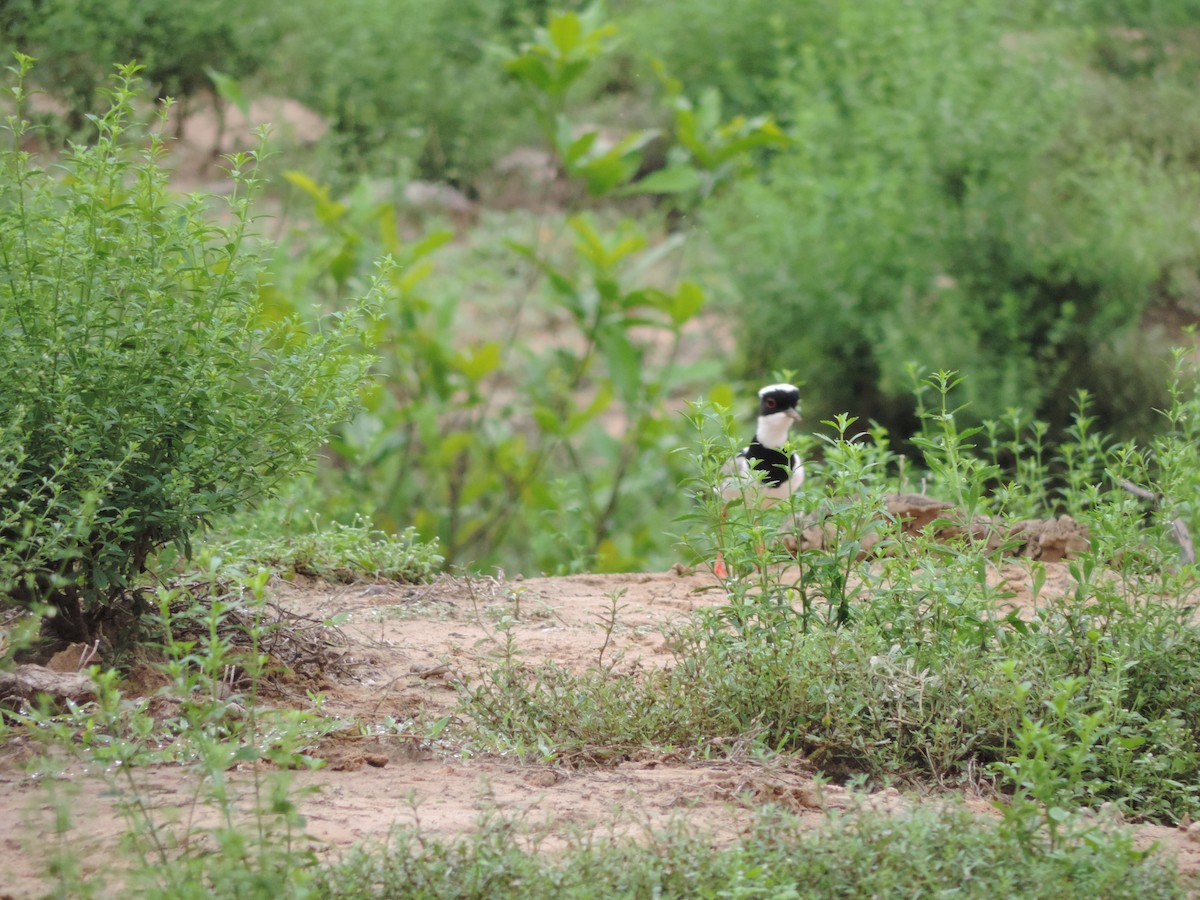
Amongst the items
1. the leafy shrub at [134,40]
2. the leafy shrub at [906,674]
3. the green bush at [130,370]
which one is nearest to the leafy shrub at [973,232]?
the leafy shrub at [134,40]

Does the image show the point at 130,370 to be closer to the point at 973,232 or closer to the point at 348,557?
the point at 348,557

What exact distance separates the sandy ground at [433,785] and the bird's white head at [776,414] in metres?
1.34

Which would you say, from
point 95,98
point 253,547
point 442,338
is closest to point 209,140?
point 95,98

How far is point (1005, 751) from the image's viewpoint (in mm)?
3018

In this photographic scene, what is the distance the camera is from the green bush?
10.4ft

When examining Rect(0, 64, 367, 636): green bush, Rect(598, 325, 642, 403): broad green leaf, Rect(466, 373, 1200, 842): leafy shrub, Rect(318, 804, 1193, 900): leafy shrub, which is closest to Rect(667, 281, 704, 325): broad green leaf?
Rect(598, 325, 642, 403): broad green leaf

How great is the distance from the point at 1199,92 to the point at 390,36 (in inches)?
247

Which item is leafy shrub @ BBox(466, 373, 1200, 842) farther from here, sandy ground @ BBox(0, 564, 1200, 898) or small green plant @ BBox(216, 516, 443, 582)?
small green plant @ BBox(216, 516, 443, 582)

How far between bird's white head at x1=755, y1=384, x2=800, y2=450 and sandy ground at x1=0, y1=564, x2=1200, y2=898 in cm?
134

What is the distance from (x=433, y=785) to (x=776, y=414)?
2.62 metres

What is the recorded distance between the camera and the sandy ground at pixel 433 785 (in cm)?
270

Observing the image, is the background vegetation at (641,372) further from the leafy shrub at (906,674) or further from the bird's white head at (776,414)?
the bird's white head at (776,414)

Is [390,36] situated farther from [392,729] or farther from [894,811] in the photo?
[894,811]

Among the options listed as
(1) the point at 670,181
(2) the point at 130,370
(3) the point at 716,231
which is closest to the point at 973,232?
(3) the point at 716,231
